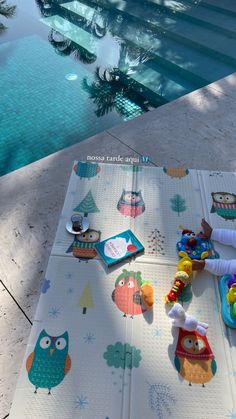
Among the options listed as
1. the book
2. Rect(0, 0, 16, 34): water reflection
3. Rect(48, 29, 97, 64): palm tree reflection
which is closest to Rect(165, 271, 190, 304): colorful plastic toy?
the book

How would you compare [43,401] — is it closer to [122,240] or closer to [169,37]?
[122,240]

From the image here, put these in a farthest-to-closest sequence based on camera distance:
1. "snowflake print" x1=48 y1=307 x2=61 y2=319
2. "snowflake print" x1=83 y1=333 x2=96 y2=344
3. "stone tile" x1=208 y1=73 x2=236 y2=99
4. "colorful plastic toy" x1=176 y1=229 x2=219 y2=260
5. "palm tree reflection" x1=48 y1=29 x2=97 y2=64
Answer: "palm tree reflection" x1=48 y1=29 x2=97 y2=64, "stone tile" x1=208 y1=73 x2=236 y2=99, "colorful plastic toy" x1=176 y1=229 x2=219 y2=260, "snowflake print" x1=48 y1=307 x2=61 y2=319, "snowflake print" x1=83 y1=333 x2=96 y2=344

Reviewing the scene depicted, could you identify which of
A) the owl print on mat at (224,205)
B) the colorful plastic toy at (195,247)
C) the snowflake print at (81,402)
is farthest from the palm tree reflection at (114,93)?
the snowflake print at (81,402)

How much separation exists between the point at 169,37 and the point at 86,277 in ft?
16.8

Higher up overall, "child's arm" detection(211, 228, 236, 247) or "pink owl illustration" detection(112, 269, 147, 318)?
"child's arm" detection(211, 228, 236, 247)

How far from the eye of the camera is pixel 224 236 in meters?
2.43

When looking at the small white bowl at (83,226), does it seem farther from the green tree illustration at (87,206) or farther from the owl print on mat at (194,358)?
the owl print on mat at (194,358)

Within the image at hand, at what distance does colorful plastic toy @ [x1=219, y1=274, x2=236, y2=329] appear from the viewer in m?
2.03

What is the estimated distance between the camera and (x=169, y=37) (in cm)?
596

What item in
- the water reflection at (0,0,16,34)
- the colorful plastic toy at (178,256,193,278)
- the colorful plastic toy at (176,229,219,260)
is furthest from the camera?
the water reflection at (0,0,16,34)

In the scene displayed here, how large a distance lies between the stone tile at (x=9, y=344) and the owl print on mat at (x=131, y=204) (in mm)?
1022

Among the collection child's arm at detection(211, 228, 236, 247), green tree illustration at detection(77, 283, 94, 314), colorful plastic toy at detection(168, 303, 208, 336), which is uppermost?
child's arm at detection(211, 228, 236, 247)

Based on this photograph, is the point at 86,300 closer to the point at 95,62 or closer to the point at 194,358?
the point at 194,358

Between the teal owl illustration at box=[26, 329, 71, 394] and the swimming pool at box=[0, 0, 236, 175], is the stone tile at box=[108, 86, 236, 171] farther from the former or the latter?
the teal owl illustration at box=[26, 329, 71, 394]
